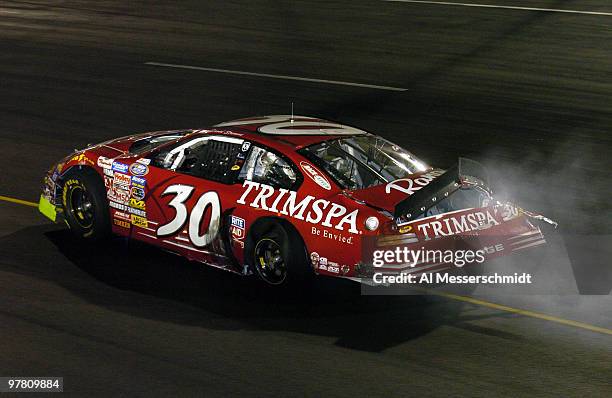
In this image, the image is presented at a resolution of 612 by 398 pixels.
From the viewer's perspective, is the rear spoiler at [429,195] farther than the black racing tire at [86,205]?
No

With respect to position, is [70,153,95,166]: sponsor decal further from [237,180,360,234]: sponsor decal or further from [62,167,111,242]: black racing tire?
[237,180,360,234]: sponsor decal

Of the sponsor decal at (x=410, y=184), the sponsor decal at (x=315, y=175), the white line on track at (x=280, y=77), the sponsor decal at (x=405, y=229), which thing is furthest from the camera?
the white line on track at (x=280, y=77)

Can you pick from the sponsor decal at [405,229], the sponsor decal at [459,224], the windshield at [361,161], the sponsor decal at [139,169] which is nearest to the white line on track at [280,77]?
the windshield at [361,161]

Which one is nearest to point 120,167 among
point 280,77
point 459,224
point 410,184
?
point 410,184

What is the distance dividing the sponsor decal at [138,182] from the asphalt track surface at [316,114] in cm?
71

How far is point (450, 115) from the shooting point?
16750 millimetres

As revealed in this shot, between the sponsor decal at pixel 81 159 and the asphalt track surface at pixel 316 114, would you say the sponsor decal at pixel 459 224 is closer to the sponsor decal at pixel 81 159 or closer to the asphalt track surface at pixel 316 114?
the asphalt track surface at pixel 316 114

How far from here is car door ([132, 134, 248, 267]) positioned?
32.3ft

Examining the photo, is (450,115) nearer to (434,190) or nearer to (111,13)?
(434,190)

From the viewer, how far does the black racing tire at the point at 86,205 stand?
1073cm

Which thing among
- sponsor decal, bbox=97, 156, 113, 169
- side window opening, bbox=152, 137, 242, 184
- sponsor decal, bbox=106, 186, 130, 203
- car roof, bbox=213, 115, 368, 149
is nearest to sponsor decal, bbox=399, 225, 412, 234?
car roof, bbox=213, 115, 368, 149

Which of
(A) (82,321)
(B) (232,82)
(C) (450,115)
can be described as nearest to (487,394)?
(A) (82,321)

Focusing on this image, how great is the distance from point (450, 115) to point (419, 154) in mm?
2088

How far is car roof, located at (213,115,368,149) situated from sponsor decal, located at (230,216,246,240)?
77 cm
